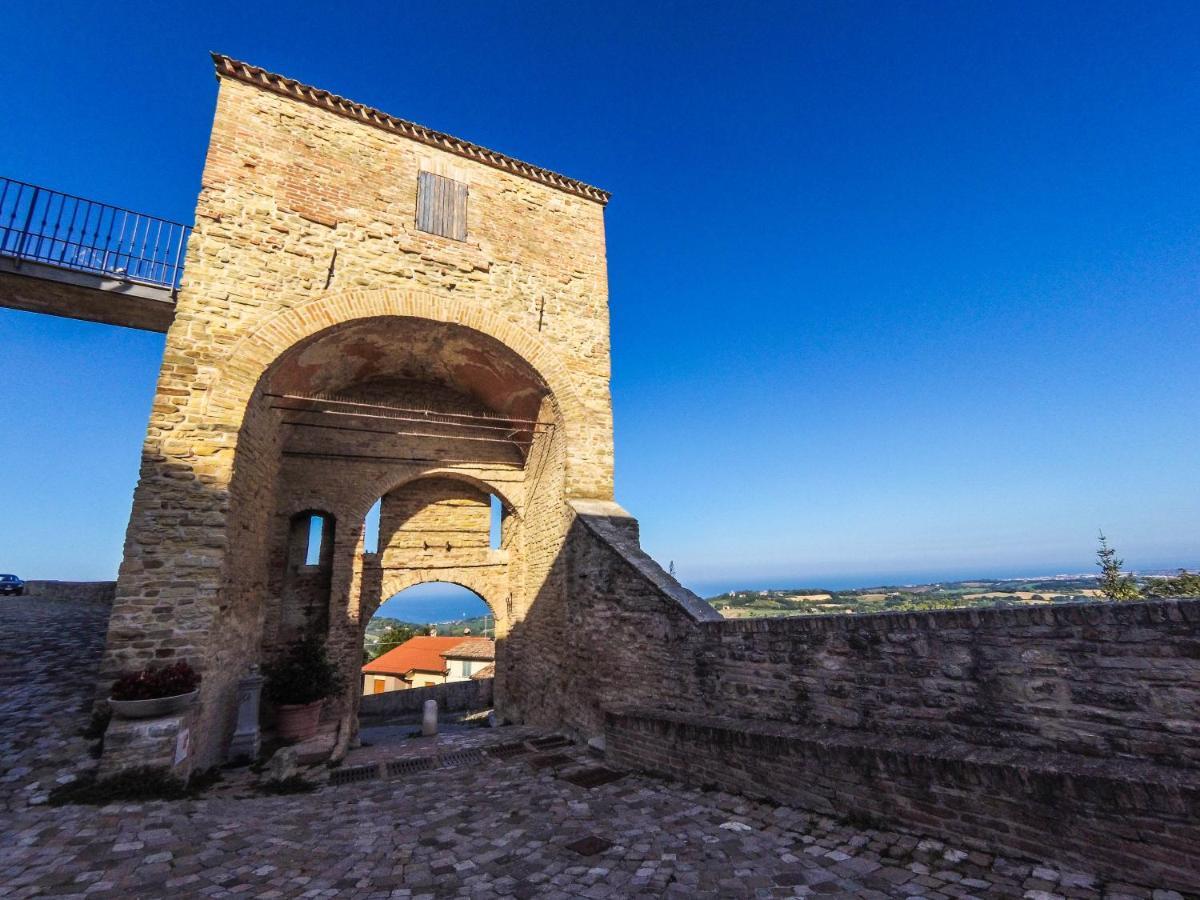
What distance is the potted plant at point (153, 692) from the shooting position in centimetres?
554

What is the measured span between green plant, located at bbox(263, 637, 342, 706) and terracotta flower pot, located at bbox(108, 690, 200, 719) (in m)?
3.53

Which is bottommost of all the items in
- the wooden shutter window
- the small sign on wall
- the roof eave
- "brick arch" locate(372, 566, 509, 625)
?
the small sign on wall

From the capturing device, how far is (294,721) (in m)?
8.94

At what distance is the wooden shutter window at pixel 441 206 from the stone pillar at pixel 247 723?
815cm

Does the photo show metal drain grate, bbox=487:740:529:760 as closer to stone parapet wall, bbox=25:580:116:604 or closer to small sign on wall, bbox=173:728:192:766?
small sign on wall, bbox=173:728:192:766

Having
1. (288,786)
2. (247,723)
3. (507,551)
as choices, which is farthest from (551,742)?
(507,551)

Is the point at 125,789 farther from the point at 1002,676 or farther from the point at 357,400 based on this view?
the point at 1002,676

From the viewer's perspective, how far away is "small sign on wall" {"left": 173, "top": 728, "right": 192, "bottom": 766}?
222 inches

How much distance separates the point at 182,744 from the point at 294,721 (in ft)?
11.7

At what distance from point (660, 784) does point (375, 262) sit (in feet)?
29.2

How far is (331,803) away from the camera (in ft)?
18.3

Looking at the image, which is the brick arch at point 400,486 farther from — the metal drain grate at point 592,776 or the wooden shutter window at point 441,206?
the metal drain grate at point 592,776

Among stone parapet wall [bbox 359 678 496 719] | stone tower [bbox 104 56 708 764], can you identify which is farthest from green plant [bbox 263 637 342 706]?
stone parapet wall [bbox 359 678 496 719]

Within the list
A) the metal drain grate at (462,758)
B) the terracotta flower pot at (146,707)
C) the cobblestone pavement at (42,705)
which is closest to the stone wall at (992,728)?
the metal drain grate at (462,758)
